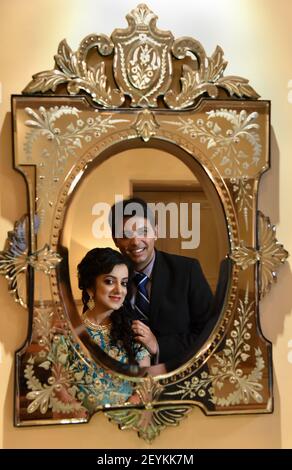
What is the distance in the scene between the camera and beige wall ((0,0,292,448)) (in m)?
1.58

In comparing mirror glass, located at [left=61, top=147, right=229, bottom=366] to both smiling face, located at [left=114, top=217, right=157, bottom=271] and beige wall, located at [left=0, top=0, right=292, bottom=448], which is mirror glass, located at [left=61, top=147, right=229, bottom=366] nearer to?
smiling face, located at [left=114, top=217, right=157, bottom=271]

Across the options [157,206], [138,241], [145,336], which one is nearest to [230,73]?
[157,206]

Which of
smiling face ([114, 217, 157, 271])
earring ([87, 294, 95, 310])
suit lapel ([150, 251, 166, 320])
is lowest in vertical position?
earring ([87, 294, 95, 310])

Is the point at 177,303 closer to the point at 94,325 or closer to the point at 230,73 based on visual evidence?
the point at 94,325

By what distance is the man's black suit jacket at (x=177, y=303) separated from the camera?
159 centimetres

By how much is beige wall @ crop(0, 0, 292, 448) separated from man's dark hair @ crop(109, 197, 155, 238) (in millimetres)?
248

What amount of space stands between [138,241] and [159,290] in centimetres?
14

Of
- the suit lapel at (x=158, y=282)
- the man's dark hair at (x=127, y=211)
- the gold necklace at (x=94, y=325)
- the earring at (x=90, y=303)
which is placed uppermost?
the man's dark hair at (x=127, y=211)

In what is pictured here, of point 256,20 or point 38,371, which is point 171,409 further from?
point 256,20

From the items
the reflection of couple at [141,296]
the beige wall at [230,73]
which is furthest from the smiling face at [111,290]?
the beige wall at [230,73]

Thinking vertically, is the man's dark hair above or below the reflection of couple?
above

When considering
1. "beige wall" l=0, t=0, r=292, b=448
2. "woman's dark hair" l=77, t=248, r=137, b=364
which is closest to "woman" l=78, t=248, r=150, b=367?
"woman's dark hair" l=77, t=248, r=137, b=364

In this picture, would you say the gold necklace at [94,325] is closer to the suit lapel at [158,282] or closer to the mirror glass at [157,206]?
the mirror glass at [157,206]

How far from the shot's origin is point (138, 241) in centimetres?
160
